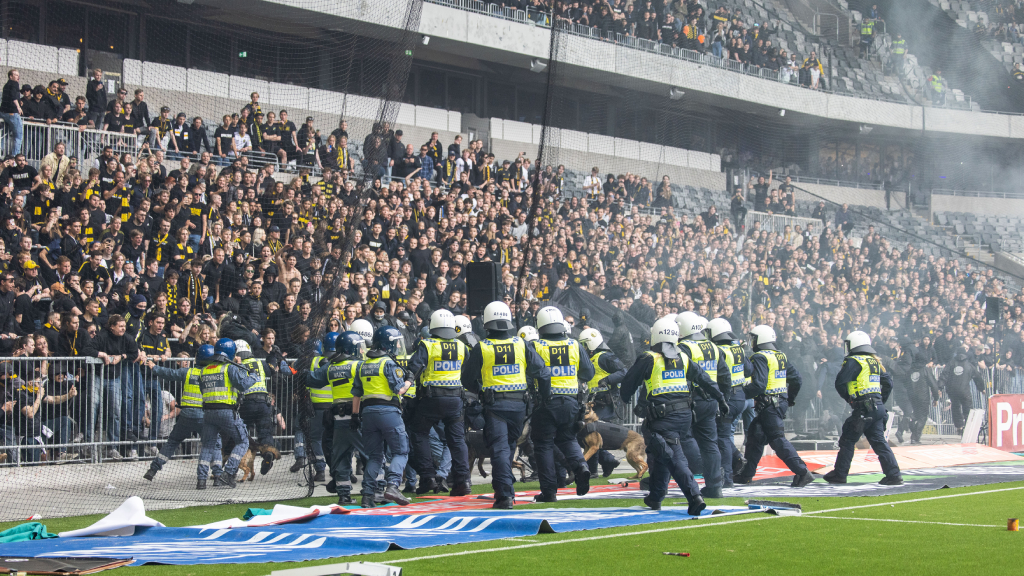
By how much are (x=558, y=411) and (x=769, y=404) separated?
9.91 ft

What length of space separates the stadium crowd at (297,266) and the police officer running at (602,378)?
1044 millimetres

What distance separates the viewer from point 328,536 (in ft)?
26.7

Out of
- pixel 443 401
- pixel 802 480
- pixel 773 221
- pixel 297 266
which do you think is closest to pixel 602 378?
pixel 443 401

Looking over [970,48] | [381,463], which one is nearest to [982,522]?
[381,463]

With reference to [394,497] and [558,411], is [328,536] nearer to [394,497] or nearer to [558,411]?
[394,497]

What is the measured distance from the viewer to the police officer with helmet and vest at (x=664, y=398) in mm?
9703

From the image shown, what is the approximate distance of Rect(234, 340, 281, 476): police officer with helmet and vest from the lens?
41.6ft

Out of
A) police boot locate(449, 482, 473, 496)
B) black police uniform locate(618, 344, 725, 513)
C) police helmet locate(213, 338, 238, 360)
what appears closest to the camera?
black police uniform locate(618, 344, 725, 513)

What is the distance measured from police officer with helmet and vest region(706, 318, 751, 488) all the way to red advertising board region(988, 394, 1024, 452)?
7.20 meters

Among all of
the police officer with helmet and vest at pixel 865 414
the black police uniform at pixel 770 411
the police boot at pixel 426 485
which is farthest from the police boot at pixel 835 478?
the police boot at pixel 426 485

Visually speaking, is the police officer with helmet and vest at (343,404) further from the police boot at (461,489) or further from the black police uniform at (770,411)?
the black police uniform at (770,411)

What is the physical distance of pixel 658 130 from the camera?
32312 millimetres

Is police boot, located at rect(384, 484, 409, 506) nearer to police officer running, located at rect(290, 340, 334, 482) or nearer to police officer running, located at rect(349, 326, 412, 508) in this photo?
police officer running, located at rect(349, 326, 412, 508)

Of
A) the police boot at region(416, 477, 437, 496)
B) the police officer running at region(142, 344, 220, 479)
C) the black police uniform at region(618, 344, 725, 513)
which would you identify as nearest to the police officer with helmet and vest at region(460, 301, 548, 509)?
the black police uniform at region(618, 344, 725, 513)
